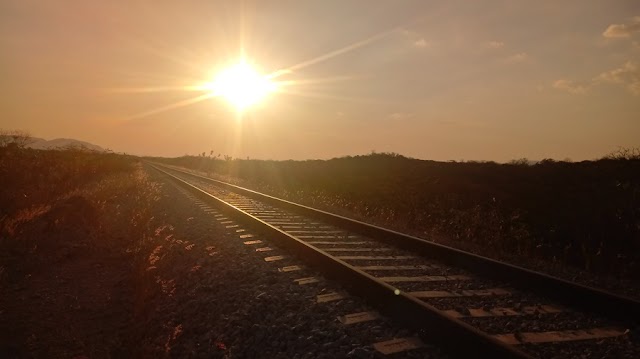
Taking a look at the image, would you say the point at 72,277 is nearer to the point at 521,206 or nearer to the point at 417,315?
the point at 417,315

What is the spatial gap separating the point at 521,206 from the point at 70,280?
12.1 meters

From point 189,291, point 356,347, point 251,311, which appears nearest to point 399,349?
point 356,347

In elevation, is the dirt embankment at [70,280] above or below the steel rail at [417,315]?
below

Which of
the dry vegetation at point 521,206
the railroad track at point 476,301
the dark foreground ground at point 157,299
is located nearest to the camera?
the railroad track at point 476,301

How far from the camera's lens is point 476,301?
5.16 metres

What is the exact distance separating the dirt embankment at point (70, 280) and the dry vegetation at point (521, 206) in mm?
6650

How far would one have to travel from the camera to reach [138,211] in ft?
41.0

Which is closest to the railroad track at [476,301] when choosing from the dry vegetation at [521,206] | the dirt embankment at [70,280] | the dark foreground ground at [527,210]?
the dark foreground ground at [527,210]

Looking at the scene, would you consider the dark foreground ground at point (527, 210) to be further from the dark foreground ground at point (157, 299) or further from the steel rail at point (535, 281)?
the dark foreground ground at point (157, 299)

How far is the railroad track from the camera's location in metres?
3.83

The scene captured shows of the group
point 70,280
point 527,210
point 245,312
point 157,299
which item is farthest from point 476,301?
point 527,210

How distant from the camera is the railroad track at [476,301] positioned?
3.83 m

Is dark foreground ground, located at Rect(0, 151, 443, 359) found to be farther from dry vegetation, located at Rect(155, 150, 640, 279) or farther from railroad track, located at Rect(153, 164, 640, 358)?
dry vegetation, located at Rect(155, 150, 640, 279)

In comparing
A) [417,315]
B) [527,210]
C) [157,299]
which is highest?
[527,210]
